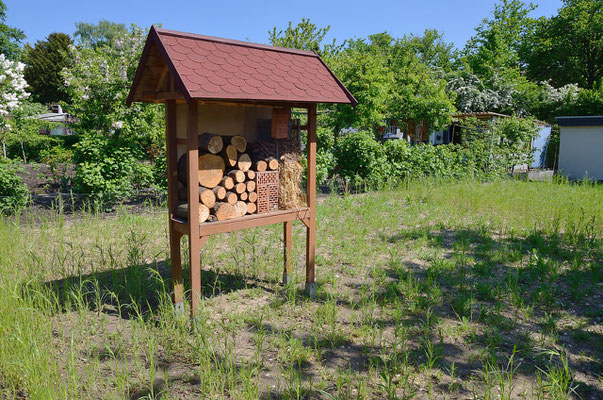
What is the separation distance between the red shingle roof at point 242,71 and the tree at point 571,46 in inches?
1223

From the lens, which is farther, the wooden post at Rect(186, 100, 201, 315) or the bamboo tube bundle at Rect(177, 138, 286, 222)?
the bamboo tube bundle at Rect(177, 138, 286, 222)

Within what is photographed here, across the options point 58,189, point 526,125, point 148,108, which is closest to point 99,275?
point 148,108

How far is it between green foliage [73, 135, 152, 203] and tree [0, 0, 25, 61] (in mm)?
26740

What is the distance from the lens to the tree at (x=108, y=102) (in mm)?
9016

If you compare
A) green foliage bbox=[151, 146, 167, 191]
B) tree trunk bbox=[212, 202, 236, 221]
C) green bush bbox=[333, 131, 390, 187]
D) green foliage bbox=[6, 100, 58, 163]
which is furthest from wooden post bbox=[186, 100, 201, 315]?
green foliage bbox=[6, 100, 58, 163]

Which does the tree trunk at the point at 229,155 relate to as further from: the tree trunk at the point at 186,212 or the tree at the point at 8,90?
the tree at the point at 8,90

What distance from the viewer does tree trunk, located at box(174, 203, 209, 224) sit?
3.64 m

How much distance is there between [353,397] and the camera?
2.80 metres

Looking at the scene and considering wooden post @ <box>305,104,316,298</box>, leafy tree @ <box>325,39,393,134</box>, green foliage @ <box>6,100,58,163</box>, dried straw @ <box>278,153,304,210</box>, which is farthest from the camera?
green foliage @ <box>6,100,58,163</box>

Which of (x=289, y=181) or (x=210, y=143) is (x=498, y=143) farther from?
(x=210, y=143)

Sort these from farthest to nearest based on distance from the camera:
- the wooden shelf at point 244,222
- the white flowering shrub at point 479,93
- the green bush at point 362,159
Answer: the white flowering shrub at point 479,93 < the green bush at point 362,159 < the wooden shelf at point 244,222

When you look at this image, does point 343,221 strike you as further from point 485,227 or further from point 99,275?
point 99,275

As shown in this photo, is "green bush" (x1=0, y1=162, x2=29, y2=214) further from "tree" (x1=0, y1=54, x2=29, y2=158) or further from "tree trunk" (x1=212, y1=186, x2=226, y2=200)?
"tree trunk" (x1=212, y1=186, x2=226, y2=200)

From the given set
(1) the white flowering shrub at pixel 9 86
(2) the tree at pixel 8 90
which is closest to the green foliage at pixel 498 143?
(2) the tree at pixel 8 90
